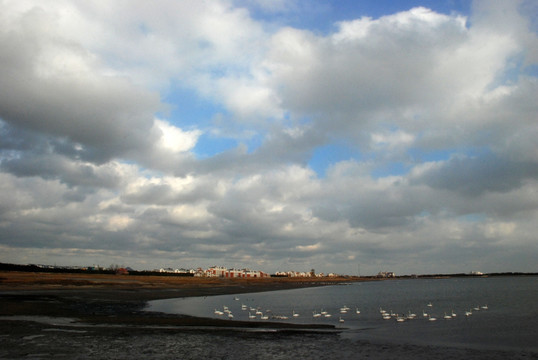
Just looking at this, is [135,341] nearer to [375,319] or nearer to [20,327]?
[20,327]

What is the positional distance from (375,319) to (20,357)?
3716cm

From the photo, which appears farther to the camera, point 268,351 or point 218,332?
point 218,332

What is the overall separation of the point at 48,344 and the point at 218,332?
41.0 ft

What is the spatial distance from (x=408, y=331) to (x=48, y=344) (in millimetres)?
29261

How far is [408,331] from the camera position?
36281 millimetres

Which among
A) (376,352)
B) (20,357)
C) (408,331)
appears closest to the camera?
(20,357)

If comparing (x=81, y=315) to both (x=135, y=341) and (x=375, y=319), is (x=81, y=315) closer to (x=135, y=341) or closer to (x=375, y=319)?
(x=135, y=341)

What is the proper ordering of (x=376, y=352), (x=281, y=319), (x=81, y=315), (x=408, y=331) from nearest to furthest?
(x=376, y=352) → (x=408, y=331) → (x=81, y=315) → (x=281, y=319)

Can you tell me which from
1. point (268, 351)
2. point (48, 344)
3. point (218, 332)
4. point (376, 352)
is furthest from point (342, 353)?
point (48, 344)

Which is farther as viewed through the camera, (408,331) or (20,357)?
(408,331)

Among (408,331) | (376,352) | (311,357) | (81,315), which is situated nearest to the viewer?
(311,357)

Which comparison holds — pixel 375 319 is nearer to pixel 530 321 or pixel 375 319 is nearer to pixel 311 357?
pixel 530 321

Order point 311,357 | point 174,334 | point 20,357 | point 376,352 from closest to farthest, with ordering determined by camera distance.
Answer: point 20,357
point 311,357
point 376,352
point 174,334

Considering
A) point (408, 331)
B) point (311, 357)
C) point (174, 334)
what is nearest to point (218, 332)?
point (174, 334)
